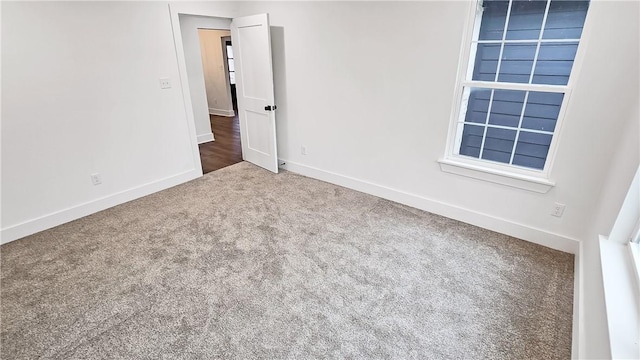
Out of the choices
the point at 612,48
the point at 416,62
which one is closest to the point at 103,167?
the point at 416,62

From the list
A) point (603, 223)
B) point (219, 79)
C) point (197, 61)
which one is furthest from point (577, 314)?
point (219, 79)

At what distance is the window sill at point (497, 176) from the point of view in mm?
2367

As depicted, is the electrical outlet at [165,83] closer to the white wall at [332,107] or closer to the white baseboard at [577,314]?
the white wall at [332,107]

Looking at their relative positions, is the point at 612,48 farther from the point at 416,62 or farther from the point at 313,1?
the point at 313,1

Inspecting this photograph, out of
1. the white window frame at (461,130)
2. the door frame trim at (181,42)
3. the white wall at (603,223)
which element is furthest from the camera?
the door frame trim at (181,42)

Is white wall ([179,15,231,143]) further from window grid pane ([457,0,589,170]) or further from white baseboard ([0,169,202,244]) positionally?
window grid pane ([457,0,589,170])

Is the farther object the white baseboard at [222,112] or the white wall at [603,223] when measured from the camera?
the white baseboard at [222,112]

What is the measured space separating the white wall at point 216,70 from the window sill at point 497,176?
19.2 ft

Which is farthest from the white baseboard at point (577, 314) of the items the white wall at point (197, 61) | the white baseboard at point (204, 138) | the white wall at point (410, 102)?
the white baseboard at point (204, 138)

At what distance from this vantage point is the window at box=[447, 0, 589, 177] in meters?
2.20

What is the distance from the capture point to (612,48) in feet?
6.22

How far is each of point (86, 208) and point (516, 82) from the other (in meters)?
4.03

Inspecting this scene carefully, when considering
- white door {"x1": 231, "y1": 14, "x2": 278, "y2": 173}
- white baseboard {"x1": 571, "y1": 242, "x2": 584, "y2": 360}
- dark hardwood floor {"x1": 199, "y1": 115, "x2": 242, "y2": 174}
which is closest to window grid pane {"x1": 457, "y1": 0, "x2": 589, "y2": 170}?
white baseboard {"x1": 571, "y1": 242, "x2": 584, "y2": 360}

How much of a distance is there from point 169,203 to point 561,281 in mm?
3434
